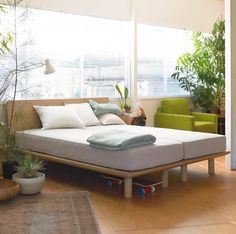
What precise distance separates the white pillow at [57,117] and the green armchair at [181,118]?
1.94 meters

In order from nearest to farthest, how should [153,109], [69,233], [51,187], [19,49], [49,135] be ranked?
1. [69,233]
2. [51,187]
3. [49,135]
4. [19,49]
5. [153,109]

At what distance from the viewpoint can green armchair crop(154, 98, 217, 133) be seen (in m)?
6.33

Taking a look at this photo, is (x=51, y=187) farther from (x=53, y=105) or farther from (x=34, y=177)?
(x=53, y=105)

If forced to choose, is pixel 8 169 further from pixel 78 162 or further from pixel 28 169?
pixel 78 162

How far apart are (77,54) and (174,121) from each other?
1969 mm

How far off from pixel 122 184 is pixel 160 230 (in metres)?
1.32

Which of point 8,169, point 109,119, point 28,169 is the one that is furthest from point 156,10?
point 28,169

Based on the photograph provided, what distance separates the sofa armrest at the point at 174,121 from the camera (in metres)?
6.25

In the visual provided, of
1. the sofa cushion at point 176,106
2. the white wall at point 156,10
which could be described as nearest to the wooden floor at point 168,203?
the sofa cushion at point 176,106

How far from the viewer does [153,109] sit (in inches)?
274

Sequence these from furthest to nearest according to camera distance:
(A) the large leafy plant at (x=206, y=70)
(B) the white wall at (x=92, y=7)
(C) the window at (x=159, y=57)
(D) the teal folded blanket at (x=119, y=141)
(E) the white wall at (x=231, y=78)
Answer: (A) the large leafy plant at (x=206, y=70) < (C) the window at (x=159, y=57) < (B) the white wall at (x=92, y=7) < (E) the white wall at (x=231, y=78) < (D) the teal folded blanket at (x=119, y=141)

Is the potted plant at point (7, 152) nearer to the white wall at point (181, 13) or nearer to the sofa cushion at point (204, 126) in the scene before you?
the sofa cushion at point (204, 126)

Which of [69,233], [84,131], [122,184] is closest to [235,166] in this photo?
[122,184]

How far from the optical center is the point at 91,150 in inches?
153
